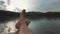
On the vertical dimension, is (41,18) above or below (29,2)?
below

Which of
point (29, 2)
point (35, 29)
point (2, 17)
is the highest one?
point (29, 2)

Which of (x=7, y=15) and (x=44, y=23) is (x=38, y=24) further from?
(x=7, y=15)

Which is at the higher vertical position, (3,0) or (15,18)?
(3,0)

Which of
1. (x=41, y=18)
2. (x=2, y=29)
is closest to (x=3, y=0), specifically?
(x=2, y=29)

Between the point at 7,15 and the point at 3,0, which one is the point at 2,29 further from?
the point at 3,0

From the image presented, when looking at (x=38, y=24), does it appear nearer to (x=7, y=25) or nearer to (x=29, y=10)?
(x=29, y=10)

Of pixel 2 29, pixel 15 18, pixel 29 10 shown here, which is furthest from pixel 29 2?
pixel 2 29

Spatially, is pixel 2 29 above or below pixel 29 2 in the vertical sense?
Result: below

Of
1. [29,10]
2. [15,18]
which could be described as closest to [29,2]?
[29,10]
